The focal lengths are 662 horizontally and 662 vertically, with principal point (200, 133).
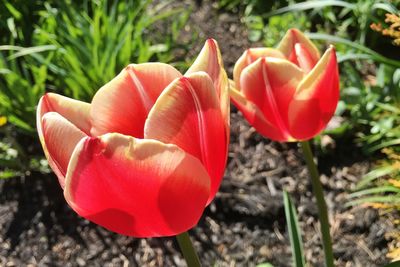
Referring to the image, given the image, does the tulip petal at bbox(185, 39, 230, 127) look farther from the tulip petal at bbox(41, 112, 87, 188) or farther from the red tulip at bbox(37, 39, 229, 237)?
the tulip petal at bbox(41, 112, 87, 188)

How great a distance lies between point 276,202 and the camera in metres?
2.07

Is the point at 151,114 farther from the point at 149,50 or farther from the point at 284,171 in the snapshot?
the point at 149,50

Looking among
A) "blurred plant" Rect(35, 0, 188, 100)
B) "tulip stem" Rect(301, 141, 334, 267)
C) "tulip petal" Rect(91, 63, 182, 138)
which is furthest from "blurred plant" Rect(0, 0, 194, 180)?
"tulip petal" Rect(91, 63, 182, 138)

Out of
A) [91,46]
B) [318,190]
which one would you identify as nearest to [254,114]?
[318,190]

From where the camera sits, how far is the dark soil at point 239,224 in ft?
6.37

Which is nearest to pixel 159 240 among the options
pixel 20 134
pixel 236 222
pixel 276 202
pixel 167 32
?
pixel 236 222

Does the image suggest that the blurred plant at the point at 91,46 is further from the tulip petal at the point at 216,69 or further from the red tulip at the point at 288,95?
the tulip petal at the point at 216,69

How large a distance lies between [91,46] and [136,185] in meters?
1.60

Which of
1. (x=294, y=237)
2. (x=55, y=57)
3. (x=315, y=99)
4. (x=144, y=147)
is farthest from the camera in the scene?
(x=55, y=57)

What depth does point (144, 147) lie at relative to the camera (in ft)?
2.43

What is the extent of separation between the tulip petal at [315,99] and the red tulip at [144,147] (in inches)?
9.2

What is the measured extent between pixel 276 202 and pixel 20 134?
37.4 inches

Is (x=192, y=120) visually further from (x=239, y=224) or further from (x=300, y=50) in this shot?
(x=239, y=224)

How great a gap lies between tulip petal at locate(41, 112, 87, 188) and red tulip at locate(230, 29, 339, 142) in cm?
38
